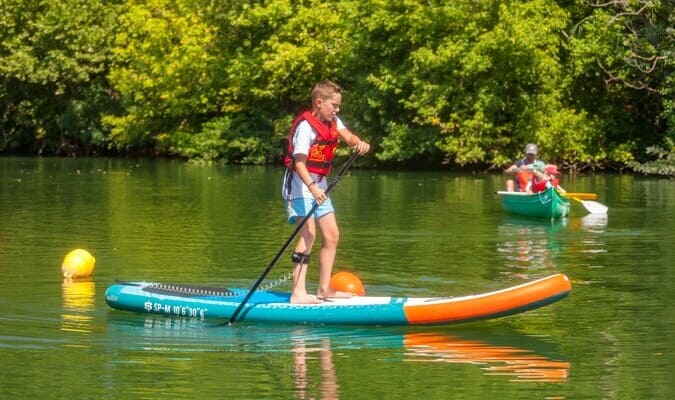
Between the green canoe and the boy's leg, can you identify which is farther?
the green canoe

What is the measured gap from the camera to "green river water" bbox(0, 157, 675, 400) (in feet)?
33.0

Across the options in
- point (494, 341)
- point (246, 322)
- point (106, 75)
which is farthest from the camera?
point (106, 75)

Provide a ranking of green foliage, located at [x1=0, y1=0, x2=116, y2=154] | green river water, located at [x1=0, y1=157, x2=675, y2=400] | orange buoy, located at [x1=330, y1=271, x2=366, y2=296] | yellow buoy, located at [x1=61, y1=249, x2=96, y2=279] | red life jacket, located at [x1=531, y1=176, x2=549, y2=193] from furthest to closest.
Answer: green foliage, located at [x1=0, y1=0, x2=116, y2=154] < red life jacket, located at [x1=531, y1=176, x2=549, y2=193] < yellow buoy, located at [x1=61, y1=249, x2=96, y2=279] < orange buoy, located at [x1=330, y1=271, x2=366, y2=296] < green river water, located at [x1=0, y1=157, x2=675, y2=400]

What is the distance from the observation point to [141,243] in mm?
19156

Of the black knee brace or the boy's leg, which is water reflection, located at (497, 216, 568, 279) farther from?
the black knee brace

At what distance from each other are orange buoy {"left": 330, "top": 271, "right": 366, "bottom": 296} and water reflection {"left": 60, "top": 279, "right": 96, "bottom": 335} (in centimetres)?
212

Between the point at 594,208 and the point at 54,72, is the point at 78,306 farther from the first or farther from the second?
the point at 54,72

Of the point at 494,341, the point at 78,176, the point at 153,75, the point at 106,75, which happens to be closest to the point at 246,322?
the point at 494,341

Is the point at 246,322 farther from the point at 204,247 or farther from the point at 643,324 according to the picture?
the point at 204,247

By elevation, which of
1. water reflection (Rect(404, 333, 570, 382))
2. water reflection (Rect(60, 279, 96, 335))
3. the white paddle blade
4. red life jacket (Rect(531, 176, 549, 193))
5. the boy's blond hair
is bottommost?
water reflection (Rect(404, 333, 570, 382))

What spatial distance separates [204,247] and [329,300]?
6.27m

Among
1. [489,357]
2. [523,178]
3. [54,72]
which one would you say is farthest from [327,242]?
[54,72]

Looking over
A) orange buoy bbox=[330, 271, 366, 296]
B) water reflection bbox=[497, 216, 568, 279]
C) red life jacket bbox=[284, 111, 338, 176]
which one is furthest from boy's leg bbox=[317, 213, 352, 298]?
water reflection bbox=[497, 216, 568, 279]

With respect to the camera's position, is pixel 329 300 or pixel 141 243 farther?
pixel 141 243
